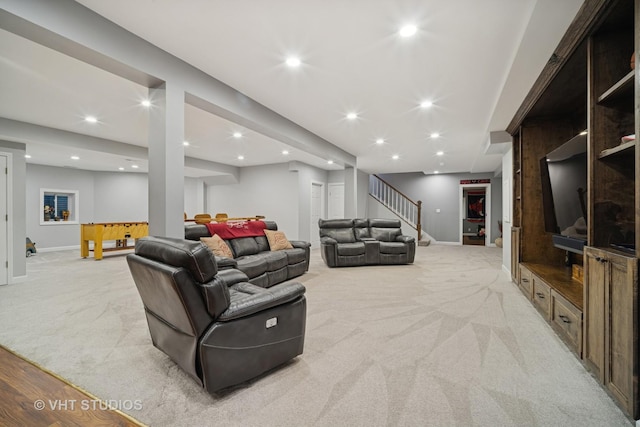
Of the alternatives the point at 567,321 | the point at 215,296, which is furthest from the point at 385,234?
the point at 215,296

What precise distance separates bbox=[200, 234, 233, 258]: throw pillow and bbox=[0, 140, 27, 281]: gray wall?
3329 millimetres

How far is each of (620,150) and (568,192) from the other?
1185 mm

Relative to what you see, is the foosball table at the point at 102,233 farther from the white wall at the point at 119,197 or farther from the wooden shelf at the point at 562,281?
the wooden shelf at the point at 562,281

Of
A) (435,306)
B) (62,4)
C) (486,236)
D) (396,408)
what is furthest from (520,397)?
(486,236)

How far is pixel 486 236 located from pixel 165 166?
404 inches

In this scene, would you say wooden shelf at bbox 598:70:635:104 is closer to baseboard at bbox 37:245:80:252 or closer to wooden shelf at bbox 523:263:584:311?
wooden shelf at bbox 523:263:584:311

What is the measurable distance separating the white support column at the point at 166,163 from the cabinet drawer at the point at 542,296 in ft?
11.9

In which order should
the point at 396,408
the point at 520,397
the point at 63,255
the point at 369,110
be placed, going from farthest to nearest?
the point at 63,255, the point at 369,110, the point at 520,397, the point at 396,408

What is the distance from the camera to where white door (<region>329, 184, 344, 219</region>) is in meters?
9.79

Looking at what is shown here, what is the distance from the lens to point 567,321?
2.30 m

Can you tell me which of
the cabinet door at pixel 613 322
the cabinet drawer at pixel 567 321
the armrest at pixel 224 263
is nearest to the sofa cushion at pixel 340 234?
the armrest at pixel 224 263

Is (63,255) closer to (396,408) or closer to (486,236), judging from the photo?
(396,408)

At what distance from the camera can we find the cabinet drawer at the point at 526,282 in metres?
3.41

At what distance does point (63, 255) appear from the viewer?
24.9ft
